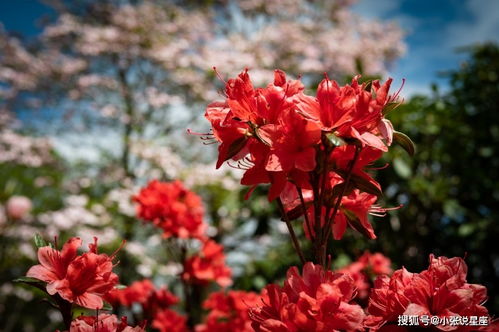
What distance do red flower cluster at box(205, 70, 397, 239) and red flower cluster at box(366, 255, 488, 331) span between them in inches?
4.9

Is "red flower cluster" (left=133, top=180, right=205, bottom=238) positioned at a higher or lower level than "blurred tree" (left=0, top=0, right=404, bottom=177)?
lower

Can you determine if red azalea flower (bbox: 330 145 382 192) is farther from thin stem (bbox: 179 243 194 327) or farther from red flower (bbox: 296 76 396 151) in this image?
thin stem (bbox: 179 243 194 327)

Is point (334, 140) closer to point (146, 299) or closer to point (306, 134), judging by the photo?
Result: point (306, 134)

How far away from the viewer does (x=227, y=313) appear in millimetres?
1468

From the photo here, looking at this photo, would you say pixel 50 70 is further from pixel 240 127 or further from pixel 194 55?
pixel 240 127

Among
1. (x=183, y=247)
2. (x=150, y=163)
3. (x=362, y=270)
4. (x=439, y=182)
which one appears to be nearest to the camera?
(x=362, y=270)

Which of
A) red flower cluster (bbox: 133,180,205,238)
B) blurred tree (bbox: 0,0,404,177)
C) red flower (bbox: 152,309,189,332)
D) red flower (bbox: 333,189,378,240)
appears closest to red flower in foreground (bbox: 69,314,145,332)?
red flower (bbox: 333,189,378,240)

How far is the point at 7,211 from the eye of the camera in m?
4.31

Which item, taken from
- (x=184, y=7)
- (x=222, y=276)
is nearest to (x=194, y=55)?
(x=184, y=7)

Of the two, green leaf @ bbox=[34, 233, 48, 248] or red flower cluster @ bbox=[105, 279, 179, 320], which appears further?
red flower cluster @ bbox=[105, 279, 179, 320]

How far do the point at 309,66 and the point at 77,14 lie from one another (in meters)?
4.41

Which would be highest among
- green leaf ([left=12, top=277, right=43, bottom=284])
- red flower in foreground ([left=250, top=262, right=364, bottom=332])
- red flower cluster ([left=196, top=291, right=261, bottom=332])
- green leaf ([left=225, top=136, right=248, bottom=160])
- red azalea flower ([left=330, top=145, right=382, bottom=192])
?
green leaf ([left=225, top=136, right=248, bottom=160])

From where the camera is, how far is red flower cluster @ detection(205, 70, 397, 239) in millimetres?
587

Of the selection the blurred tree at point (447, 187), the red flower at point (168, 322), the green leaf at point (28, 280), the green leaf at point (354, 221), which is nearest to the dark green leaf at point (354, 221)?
the green leaf at point (354, 221)
